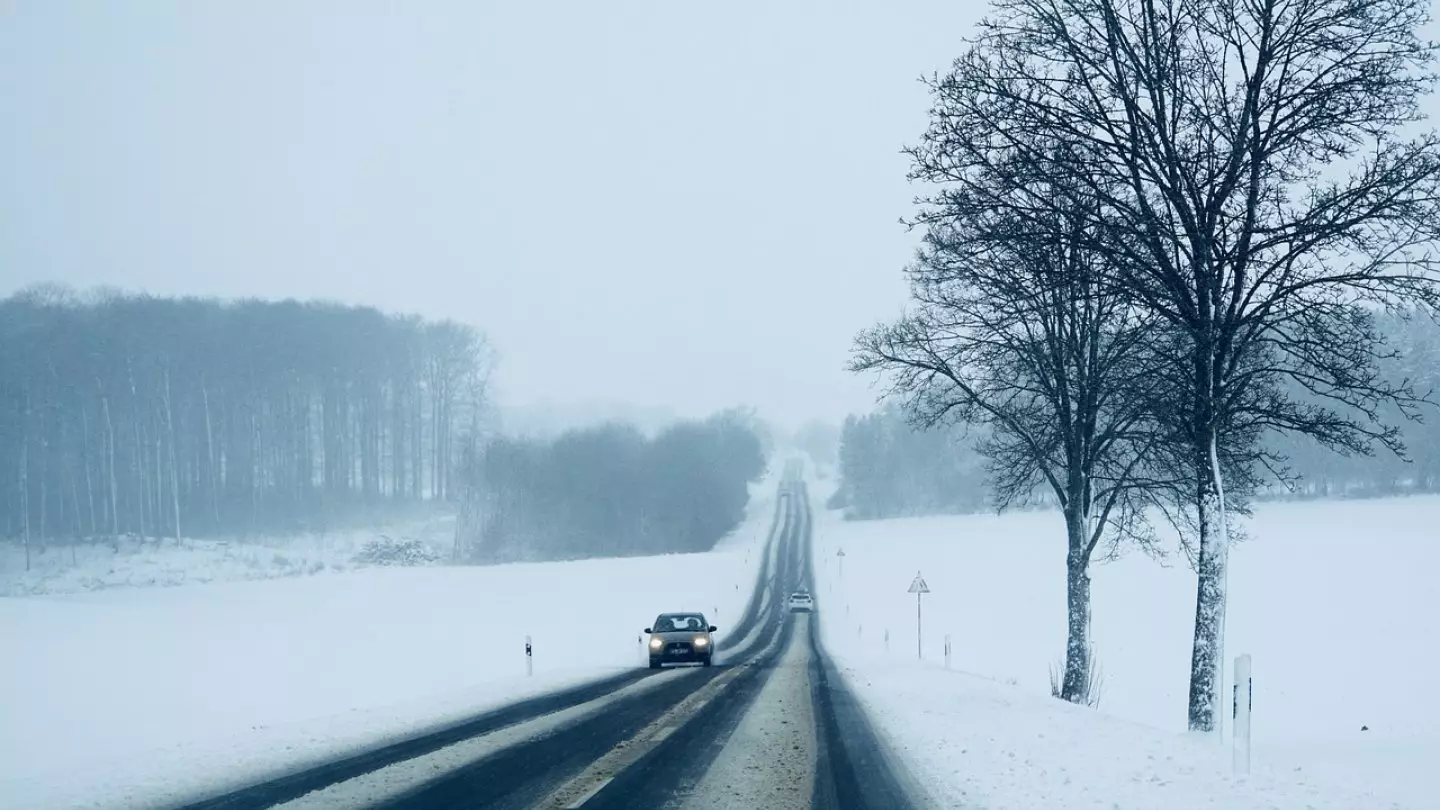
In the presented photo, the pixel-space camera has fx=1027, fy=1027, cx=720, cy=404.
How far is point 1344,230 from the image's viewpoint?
39.5ft

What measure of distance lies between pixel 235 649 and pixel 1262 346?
2519cm

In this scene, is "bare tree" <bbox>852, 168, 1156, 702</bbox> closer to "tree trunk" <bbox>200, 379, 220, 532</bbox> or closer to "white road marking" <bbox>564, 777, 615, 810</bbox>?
"white road marking" <bbox>564, 777, 615, 810</bbox>

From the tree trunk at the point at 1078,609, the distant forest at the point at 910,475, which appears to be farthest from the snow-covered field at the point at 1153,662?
the distant forest at the point at 910,475

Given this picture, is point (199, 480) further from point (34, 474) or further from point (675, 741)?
point (675, 741)

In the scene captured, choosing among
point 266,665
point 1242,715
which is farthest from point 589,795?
point 266,665

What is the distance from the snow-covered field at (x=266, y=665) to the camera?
11750mm

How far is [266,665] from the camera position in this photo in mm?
25344

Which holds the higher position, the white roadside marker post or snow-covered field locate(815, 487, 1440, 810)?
the white roadside marker post

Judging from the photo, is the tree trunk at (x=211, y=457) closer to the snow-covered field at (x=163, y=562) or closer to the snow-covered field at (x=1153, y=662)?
the snow-covered field at (x=163, y=562)

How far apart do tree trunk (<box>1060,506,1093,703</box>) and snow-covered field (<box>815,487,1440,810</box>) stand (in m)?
1.38

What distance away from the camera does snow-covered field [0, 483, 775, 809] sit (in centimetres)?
1175

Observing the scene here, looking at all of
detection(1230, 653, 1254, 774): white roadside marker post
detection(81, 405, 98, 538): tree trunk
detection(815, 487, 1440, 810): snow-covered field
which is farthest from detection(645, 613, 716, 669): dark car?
detection(81, 405, 98, 538): tree trunk

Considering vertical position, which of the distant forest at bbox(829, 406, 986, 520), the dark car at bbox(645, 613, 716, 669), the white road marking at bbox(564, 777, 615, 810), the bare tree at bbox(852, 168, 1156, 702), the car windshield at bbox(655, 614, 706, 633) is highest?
the bare tree at bbox(852, 168, 1156, 702)

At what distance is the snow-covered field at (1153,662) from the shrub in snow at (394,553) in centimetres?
2796
